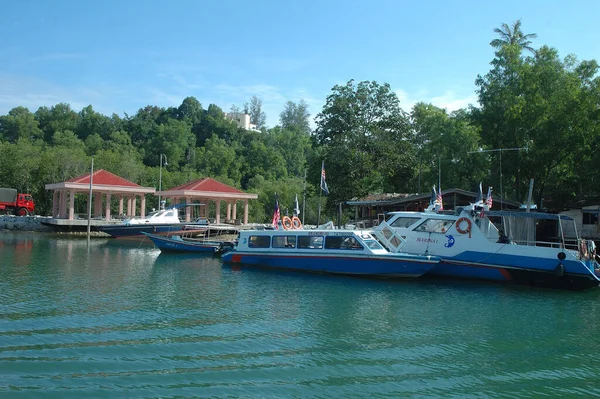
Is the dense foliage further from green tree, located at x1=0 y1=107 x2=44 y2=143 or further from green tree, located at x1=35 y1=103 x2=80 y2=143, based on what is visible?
green tree, located at x1=35 y1=103 x2=80 y2=143

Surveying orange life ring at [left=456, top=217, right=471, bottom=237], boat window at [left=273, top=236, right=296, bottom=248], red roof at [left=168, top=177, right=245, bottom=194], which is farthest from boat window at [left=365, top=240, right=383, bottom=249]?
red roof at [left=168, top=177, right=245, bottom=194]

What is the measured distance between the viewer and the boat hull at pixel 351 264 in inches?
888

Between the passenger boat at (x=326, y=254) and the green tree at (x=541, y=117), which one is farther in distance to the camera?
the green tree at (x=541, y=117)

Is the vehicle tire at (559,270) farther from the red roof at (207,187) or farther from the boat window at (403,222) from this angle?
the red roof at (207,187)

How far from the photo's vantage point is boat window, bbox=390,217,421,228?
81.3 feet

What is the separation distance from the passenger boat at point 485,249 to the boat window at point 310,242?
2.52m

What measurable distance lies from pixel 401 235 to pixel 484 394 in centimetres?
1485

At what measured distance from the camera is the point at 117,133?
80.9 metres

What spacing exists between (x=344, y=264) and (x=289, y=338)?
1074 centimetres

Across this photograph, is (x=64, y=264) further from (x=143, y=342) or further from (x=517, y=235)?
(x=517, y=235)

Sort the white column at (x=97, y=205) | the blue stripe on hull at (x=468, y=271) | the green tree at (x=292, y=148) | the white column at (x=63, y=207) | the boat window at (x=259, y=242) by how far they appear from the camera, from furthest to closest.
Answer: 1. the green tree at (x=292, y=148)
2. the white column at (x=97, y=205)
3. the white column at (x=63, y=207)
4. the boat window at (x=259, y=242)
5. the blue stripe on hull at (x=468, y=271)

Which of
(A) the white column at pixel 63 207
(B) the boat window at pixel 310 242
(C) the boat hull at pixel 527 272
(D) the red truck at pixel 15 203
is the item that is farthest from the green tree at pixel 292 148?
(C) the boat hull at pixel 527 272

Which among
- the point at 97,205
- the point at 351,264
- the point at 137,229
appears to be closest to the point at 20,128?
the point at 97,205

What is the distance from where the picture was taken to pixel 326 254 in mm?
24078
